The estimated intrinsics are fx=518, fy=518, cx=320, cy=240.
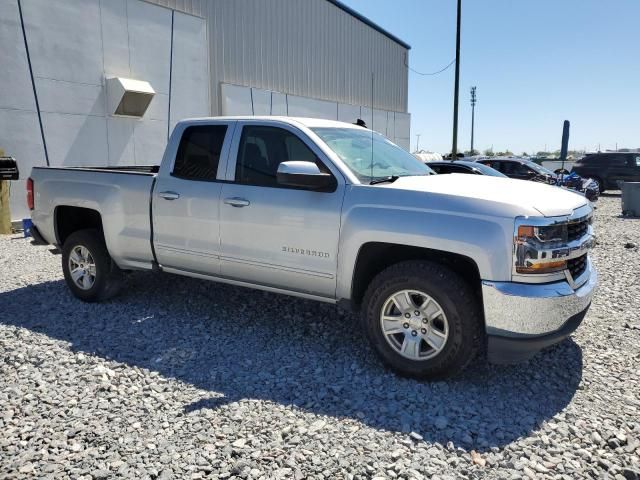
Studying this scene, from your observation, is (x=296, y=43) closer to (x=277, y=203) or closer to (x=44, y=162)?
(x=44, y=162)

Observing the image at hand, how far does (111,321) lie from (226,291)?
135 centimetres

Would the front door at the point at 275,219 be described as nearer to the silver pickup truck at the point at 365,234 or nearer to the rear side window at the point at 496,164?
the silver pickup truck at the point at 365,234

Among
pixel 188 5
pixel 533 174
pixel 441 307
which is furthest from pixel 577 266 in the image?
pixel 533 174

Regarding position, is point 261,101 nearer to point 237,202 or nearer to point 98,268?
A: point 98,268

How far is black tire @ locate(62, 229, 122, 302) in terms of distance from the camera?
214 inches

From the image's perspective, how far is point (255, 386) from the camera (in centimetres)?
371

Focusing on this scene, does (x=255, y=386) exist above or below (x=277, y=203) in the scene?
below

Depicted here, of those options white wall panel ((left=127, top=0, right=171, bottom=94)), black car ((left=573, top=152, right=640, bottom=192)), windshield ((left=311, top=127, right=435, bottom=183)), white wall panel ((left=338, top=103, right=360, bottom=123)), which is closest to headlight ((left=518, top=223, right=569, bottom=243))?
windshield ((left=311, top=127, right=435, bottom=183))

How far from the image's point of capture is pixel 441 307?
354cm

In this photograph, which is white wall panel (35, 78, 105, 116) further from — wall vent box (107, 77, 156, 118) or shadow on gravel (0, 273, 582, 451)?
shadow on gravel (0, 273, 582, 451)

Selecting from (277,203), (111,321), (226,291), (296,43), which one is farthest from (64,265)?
(296,43)

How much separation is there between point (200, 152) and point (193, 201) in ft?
1.63

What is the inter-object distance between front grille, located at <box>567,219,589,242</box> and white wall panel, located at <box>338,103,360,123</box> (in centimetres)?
1683

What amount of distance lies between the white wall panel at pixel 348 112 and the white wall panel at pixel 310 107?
33cm
